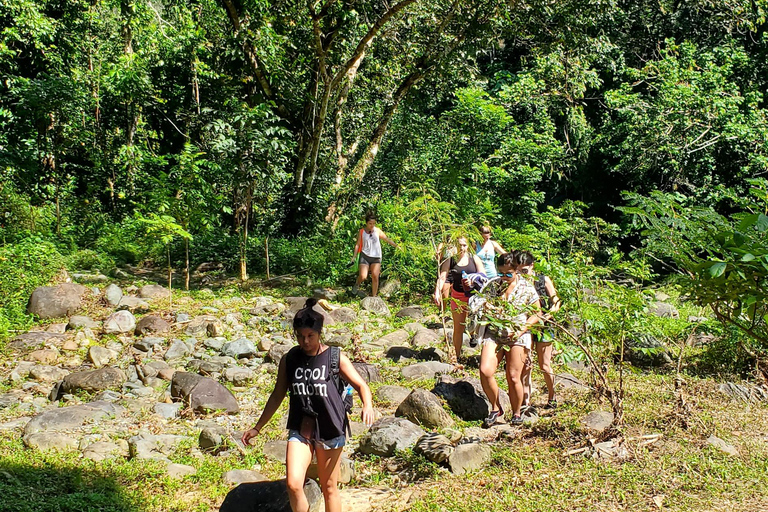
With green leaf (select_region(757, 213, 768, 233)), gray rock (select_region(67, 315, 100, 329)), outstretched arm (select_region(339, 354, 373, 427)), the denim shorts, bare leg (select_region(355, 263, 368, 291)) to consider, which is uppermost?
green leaf (select_region(757, 213, 768, 233))

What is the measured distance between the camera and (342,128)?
1513 centimetres

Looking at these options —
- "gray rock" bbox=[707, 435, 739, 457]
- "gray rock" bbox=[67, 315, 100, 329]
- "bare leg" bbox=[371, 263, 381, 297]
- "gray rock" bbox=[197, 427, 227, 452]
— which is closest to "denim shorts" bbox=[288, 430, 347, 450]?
"gray rock" bbox=[197, 427, 227, 452]

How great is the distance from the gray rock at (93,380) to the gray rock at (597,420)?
470cm

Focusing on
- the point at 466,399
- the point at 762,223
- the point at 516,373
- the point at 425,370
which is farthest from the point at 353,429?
the point at 762,223

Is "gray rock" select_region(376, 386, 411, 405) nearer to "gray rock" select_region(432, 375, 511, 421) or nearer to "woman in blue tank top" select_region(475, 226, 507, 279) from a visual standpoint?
"gray rock" select_region(432, 375, 511, 421)

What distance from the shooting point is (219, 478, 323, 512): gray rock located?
13.2ft

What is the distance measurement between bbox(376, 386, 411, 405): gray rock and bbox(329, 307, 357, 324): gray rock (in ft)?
9.25

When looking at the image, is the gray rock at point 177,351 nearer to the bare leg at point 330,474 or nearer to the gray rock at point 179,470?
the gray rock at point 179,470

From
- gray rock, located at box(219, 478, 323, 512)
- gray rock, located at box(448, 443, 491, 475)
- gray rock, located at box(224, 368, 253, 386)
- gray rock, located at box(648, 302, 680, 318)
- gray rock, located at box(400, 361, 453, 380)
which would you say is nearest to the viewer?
gray rock, located at box(219, 478, 323, 512)

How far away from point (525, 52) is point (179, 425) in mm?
16215

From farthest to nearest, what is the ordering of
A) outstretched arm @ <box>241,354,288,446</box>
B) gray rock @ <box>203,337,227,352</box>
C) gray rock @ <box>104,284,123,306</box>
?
gray rock @ <box>104,284,123,306</box> < gray rock @ <box>203,337,227,352</box> < outstretched arm @ <box>241,354,288,446</box>

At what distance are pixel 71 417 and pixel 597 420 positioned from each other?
4621 mm

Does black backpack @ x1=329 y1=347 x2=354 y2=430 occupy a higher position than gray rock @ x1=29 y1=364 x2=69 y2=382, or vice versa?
black backpack @ x1=329 y1=347 x2=354 y2=430

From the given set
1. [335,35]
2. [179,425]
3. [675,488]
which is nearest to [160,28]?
[335,35]
